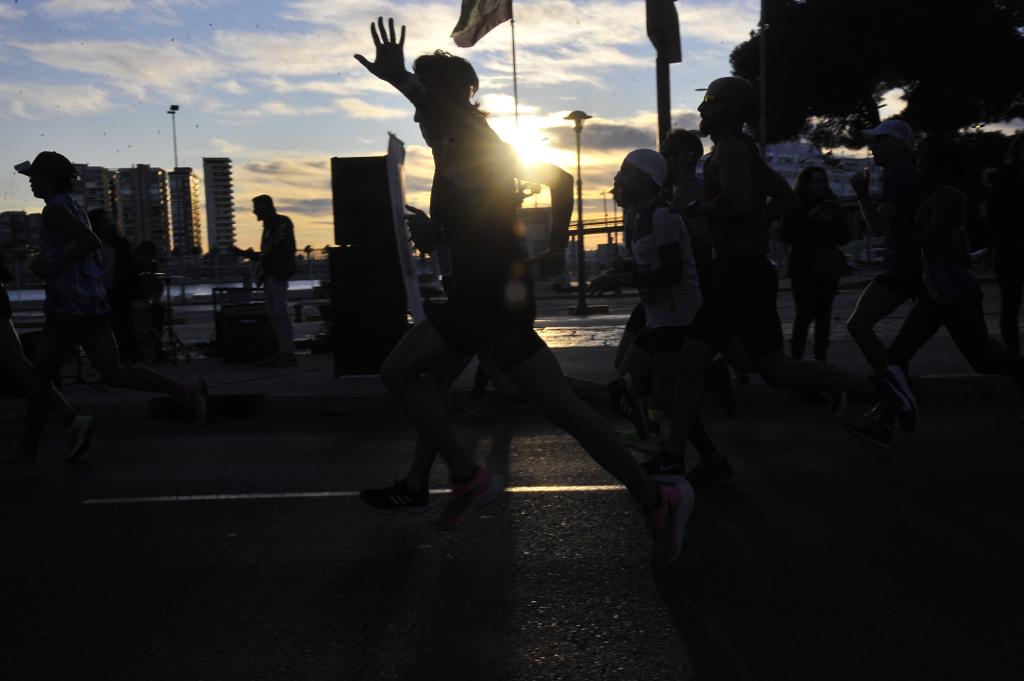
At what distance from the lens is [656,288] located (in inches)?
201

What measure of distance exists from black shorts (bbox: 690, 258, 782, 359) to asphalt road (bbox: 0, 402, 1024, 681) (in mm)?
790

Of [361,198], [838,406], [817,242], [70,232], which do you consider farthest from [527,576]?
[361,198]

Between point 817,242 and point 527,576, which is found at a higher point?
point 817,242

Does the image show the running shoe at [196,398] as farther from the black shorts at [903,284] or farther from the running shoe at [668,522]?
the black shorts at [903,284]

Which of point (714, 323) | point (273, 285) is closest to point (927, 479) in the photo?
point (714, 323)

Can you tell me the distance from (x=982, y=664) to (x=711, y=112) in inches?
102

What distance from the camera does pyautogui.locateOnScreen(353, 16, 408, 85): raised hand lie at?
11.5ft

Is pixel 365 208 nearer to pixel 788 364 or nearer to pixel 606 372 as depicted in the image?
pixel 606 372

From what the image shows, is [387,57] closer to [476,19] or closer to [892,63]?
[476,19]

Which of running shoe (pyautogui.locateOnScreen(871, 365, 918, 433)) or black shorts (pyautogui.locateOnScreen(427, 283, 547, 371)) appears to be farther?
running shoe (pyautogui.locateOnScreen(871, 365, 918, 433))

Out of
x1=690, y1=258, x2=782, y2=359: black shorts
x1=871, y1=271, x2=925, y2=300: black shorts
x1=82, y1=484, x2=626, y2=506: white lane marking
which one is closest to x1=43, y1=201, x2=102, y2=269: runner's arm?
x1=82, y1=484, x2=626, y2=506: white lane marking

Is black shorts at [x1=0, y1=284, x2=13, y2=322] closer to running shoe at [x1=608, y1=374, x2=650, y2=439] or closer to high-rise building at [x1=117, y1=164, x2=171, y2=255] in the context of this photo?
running shoe at [x1=608, y1=374, x2=650, y2=439]

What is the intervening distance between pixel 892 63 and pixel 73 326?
4432 cm

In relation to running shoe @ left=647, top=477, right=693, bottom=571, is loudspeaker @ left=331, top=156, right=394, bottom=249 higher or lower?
higher
